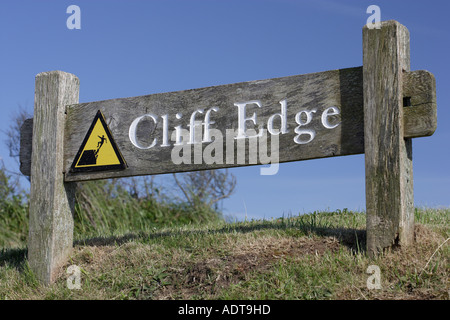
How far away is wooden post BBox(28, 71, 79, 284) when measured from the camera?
17.0 ft

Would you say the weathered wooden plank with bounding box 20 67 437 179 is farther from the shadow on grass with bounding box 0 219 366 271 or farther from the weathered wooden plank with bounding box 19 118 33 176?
the weathered wooden plank with bounding box 19 118 33 176

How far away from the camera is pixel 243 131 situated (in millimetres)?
4754

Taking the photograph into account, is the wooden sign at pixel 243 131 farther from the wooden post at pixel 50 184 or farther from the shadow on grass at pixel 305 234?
the shadow on grass at pixel 305 234

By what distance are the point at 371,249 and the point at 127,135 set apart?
271 centimetres

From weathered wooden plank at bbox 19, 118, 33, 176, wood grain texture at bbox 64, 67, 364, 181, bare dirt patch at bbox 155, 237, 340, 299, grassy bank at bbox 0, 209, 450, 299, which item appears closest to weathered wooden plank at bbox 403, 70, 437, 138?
wood grain texture at bbox 64, 67, 364, 181

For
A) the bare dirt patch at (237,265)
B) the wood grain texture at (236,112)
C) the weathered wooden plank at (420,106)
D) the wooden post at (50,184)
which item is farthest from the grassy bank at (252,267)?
the weathered wooden plank at (420,106)

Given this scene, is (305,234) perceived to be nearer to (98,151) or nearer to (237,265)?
(237,265)

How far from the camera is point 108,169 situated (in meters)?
5.26

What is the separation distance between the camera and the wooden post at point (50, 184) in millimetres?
5188

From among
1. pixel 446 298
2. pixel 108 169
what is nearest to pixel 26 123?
pixel 108 169

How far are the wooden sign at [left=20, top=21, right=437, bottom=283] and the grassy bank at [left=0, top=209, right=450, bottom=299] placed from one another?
0.23 metres

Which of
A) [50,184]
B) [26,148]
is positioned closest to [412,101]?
[50,184]

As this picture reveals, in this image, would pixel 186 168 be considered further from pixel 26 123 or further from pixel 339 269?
pixel 26 123

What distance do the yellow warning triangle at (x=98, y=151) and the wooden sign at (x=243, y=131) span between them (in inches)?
0.4
